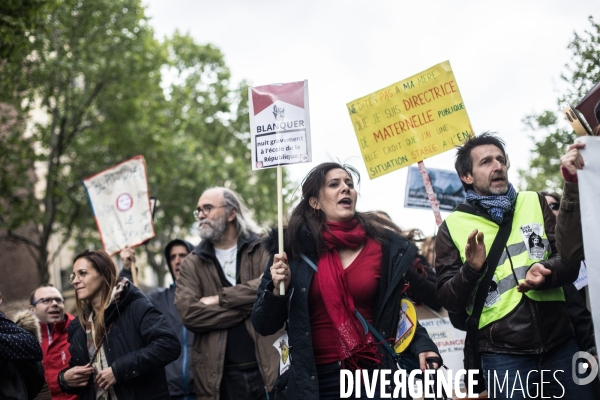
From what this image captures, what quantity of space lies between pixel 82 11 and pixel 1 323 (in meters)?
15.3

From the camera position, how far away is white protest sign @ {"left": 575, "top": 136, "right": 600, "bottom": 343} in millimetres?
3553

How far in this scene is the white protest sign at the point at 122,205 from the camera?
8.02m

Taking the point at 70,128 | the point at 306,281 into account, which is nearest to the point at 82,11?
the point at 70,128

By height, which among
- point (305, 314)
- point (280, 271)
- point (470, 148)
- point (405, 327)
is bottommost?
point (405, 327)

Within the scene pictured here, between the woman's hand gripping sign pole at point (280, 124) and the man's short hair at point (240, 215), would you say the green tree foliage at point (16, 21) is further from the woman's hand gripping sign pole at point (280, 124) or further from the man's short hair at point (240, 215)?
the woman's hand gripping sign pole at point (280, 124)

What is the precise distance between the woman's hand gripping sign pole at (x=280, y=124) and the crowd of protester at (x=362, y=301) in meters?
0.22

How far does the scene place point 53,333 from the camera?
6.32m

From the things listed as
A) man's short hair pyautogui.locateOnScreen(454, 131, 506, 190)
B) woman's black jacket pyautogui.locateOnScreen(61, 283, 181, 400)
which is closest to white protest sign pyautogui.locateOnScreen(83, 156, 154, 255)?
woman's black jacket pyautogui.locateOnScreen(61, 283, 181, 400)

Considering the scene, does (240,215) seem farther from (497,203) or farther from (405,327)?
(497,203)

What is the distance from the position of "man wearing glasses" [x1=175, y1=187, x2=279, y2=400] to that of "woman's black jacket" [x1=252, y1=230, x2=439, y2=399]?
112cm

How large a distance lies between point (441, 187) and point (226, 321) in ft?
10.8

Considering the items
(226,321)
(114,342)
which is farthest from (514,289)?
(114,342)

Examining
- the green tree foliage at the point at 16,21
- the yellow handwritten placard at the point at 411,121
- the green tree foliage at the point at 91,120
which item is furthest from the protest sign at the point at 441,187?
the green tree foliage at the point at 91,120

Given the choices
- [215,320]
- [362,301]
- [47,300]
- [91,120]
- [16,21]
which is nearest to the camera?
[362,301]
